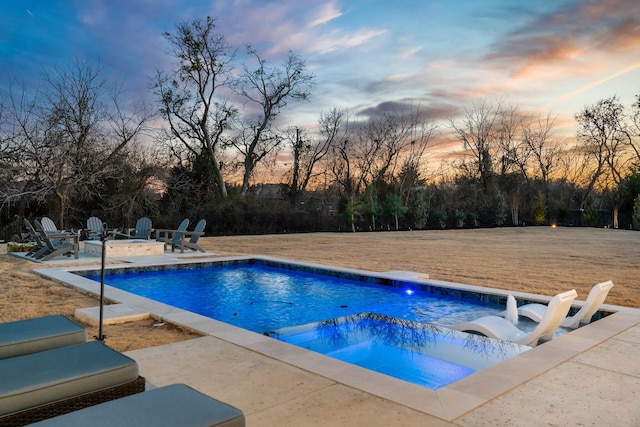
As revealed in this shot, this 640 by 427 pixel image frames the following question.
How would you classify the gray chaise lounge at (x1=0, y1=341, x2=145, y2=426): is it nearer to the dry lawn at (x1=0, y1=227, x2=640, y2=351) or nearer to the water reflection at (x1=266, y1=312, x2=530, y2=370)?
the dry lawn at (x1=0, y1=227, x2=640, y2=351)

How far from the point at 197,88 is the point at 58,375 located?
21197 mm

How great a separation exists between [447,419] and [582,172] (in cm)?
3378

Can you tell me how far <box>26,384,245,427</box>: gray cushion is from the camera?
1510 mm

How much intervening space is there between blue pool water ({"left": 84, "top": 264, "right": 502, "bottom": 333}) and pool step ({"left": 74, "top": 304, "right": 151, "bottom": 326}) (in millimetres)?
1245

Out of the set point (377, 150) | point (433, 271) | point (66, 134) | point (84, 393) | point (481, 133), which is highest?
point (481, 133)

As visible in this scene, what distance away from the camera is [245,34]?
71.1 feet

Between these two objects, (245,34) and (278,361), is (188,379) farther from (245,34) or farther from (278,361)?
Result: (245,34)

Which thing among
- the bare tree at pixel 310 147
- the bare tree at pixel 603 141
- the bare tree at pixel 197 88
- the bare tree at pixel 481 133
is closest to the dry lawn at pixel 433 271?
the bare tree at pixel 197 88

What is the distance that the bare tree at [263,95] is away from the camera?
2252 centimetres

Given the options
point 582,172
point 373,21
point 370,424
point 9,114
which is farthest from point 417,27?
point 582,172

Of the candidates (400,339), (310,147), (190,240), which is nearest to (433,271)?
(400,339)

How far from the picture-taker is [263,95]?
2286 cm

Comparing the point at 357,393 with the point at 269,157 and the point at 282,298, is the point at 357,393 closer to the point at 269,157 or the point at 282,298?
the point at 282,298

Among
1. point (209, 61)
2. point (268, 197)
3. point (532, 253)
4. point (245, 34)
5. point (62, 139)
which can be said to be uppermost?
point (245, 34)
